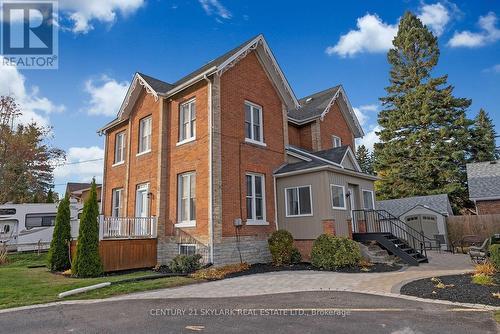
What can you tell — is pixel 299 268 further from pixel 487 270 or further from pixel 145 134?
pixel 145 134

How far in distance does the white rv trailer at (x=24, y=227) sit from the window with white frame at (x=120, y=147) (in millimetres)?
4239

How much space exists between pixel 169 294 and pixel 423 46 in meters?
39.5

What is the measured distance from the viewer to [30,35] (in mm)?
12523

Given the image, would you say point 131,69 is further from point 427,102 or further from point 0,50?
point 427,102

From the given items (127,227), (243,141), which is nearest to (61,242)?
(127,227)

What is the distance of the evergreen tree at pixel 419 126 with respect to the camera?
1236 inches

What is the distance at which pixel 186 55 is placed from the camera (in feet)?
56.1

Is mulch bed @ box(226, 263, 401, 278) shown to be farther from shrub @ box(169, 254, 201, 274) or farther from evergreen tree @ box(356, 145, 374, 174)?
evergreen tree @ box(356, 145, 374, 174)

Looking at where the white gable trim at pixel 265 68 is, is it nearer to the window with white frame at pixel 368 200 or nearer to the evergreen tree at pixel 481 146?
the window with white frame at pixel 368 200

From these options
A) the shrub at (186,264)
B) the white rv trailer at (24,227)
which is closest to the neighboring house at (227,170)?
the shrub at (186,264)

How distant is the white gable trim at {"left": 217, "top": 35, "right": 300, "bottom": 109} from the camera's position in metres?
14.2

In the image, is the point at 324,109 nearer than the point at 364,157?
Yes

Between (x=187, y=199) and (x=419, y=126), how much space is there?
29.3 metres

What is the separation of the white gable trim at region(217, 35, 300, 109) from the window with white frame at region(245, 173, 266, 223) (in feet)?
15.6
